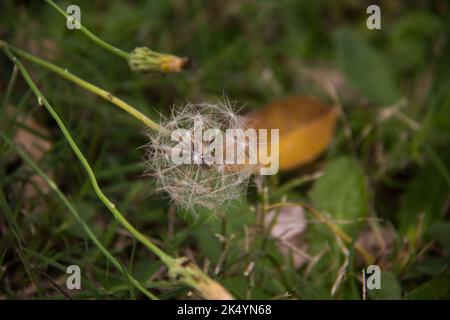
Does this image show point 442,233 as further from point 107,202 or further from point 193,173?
point 107,202

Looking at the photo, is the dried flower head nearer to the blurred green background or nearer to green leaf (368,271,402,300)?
the blurred green background

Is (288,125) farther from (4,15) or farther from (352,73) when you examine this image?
(4,15)

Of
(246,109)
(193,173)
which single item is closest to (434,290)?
(193,173)

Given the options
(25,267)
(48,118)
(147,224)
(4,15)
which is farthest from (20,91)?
(25,267)

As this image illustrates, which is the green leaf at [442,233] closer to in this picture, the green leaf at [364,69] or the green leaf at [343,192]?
the green leaf at [343,192]

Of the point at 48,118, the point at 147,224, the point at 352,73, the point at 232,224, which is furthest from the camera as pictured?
the point at 352,73

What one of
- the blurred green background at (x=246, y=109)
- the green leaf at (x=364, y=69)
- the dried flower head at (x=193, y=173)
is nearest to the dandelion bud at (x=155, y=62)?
the dried flower head at (x=193, y=173)

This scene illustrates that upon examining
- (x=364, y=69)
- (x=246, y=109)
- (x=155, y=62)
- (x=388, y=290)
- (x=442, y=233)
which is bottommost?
(x=388, y=290)
